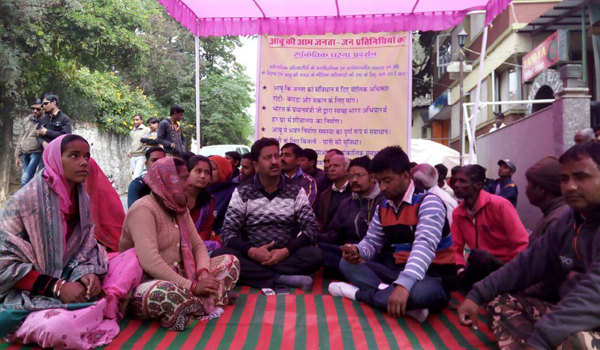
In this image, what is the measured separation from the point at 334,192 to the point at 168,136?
3.27 metres

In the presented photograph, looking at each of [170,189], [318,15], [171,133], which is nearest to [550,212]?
[170,189]

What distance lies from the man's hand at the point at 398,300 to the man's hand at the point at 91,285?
164cm

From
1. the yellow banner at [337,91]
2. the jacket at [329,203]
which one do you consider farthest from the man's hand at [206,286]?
the yellow banner at [337,91]

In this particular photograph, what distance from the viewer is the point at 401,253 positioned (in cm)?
342

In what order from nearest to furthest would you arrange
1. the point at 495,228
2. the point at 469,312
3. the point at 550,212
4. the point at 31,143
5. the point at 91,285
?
the point at 469,312 < the point at 91,285 < the point at 550,212 < the point at 495,228 < the point at 31,143

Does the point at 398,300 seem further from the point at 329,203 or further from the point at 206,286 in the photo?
the point at 329,203

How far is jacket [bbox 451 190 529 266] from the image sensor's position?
3738mm

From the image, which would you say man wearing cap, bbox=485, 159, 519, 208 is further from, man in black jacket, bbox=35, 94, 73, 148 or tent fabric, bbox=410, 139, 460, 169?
tent fabric, bbox=410, 139, 460, 169

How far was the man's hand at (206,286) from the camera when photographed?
305cm

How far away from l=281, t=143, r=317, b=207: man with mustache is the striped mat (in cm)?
183

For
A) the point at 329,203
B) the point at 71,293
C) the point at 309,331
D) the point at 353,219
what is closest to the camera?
the point at 71,293

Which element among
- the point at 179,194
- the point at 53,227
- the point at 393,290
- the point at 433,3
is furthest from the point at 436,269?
the point at 433,3

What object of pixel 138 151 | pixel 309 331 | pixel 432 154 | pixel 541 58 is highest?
pixel 541 58

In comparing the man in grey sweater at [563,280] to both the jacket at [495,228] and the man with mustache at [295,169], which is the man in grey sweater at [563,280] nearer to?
the jacket at [495,228]
